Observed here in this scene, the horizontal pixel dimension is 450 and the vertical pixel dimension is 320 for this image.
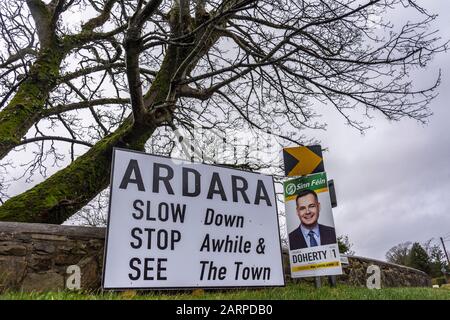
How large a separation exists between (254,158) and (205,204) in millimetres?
3700

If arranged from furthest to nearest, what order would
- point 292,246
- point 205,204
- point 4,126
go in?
point 4,126 → point 292,246 → point 205,204

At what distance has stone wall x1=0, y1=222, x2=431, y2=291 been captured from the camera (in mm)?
3100

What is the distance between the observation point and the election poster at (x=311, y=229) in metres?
4.09

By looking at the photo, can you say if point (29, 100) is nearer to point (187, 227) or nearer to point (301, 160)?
point (187, 227)

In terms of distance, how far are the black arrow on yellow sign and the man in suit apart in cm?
29

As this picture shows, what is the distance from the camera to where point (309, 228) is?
14.2 feet

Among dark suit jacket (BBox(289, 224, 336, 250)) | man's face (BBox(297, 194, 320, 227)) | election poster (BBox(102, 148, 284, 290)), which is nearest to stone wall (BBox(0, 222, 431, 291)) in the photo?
election poster (BBox(102, 148, 284, 290))

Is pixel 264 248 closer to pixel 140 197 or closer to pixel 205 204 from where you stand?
pixel 205 204

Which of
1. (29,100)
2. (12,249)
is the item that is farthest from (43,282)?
(29,100)
